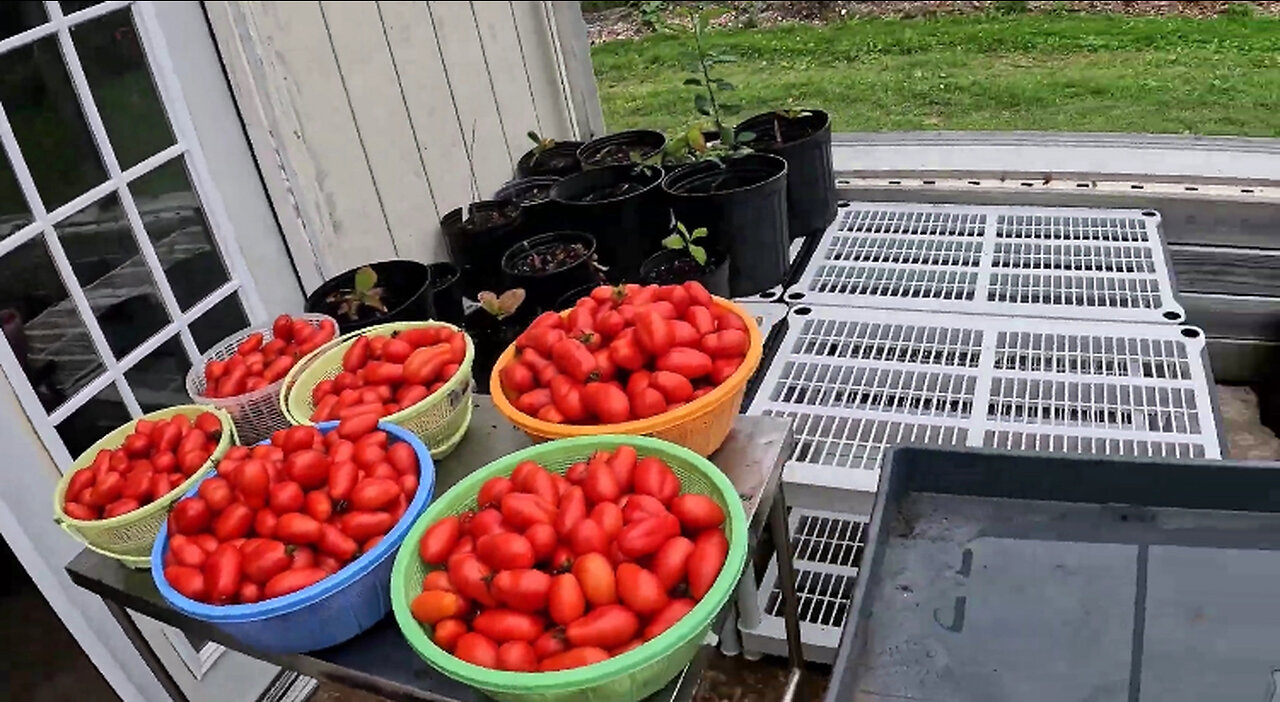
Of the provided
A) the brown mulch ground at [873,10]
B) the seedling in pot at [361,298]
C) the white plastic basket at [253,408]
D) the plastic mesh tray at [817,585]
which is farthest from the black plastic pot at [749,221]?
the white plastic basket at [253,408]

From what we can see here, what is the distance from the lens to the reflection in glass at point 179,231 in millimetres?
1879

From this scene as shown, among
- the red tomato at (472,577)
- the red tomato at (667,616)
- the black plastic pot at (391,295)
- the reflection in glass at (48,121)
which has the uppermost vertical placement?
A: the reflection in glass at (48,121)

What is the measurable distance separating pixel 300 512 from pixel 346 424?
0.15m

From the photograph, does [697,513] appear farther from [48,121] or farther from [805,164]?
[805,164]

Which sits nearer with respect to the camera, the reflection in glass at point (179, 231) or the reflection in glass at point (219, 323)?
the reflection in glass at point (179, 231)

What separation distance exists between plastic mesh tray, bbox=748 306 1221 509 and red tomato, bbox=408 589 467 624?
800 millimetres

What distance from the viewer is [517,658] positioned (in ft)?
3.40

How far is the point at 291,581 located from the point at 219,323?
105 cm

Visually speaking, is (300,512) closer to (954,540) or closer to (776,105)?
(954,540)

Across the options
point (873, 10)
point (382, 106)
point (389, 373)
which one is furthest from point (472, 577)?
point (873, 10)

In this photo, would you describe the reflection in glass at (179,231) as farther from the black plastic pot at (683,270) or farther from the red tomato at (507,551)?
the red tomato at (507,551)

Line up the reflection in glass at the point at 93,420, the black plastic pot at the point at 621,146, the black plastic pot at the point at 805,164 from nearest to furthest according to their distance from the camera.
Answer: the reflection in glass at the point at 93,420, the black plastic pot at the point at 805,164, the black plastic pot at the point at 621,146

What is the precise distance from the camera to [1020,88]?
2.30m

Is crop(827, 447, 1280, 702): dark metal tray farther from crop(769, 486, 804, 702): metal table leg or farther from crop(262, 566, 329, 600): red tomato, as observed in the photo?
crop(262, 566, 329, 600): red tomato
